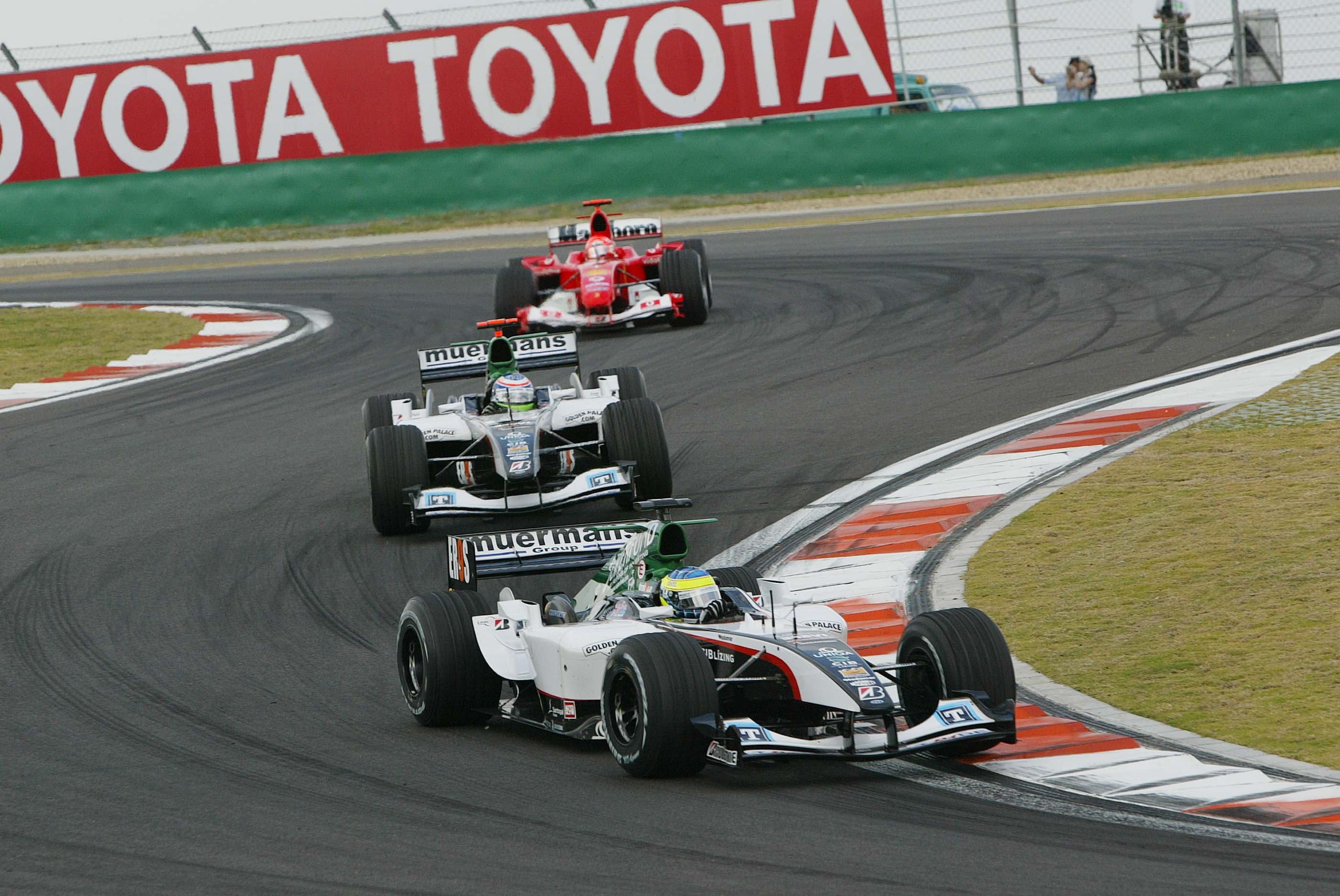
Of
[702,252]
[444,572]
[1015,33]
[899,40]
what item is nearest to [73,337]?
[702,252]

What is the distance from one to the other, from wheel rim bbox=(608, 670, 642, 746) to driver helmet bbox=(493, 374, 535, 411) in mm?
5042

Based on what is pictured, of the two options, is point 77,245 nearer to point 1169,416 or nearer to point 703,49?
point 703,49

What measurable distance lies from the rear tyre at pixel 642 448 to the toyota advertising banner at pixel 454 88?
18543 millimetres

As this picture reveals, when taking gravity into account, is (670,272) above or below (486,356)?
above

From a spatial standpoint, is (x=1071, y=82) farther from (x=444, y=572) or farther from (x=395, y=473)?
(x=444, y=572)

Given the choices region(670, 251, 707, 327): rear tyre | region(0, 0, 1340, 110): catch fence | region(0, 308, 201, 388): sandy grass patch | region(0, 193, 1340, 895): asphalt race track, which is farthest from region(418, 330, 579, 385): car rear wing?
Answer: region(0, 0, 1340, 110): catch fence

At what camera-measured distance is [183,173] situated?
3002 centimetres

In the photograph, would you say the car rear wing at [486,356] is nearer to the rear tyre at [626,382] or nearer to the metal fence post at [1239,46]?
the rear tyre at [626,382]

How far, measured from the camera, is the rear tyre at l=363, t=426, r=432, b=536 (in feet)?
36.0

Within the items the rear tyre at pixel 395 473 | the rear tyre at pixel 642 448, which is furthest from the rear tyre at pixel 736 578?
the rear tyre at pixel 395 473

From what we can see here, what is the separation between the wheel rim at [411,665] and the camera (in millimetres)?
7680

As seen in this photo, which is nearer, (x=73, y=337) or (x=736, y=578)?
(x=736, y=578)

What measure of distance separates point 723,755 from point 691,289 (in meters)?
12.5

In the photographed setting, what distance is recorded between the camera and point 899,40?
28.5 meters
